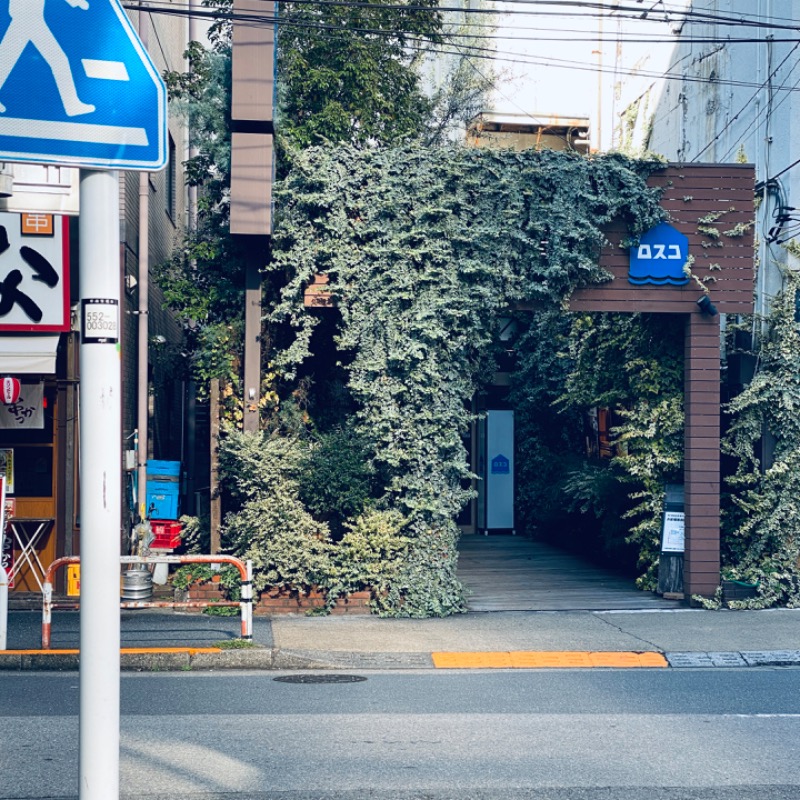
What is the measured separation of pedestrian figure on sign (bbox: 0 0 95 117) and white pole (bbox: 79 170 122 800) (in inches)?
10.3

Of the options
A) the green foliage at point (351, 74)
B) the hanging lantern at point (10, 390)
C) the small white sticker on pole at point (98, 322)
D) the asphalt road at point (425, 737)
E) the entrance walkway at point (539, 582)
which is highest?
the green foliage at point (351, 74)

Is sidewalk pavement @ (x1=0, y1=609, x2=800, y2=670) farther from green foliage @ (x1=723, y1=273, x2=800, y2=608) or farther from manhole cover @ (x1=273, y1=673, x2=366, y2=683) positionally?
green foliage @ (x1=723, y1=273, x2=800, y2=608)

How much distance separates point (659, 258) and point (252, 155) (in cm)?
527

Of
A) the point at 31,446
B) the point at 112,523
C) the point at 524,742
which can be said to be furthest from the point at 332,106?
the point at 112,523

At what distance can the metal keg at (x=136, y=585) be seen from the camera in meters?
11.8

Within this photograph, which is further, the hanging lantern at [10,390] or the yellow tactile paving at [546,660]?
the hanging lantern at [10,390]

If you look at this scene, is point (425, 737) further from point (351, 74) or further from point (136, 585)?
point (351, 74)

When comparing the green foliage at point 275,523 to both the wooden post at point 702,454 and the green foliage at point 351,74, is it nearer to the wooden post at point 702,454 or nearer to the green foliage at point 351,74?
the wooden post at point 702,454

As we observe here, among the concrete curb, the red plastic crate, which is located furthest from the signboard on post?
the red plastic crate

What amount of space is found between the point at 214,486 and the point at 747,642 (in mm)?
6610

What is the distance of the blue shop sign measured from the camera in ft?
43.4

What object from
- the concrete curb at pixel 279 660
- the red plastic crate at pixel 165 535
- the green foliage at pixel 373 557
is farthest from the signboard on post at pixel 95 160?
the red plastic crate at pixel 165 535

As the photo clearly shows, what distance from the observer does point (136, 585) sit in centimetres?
1184

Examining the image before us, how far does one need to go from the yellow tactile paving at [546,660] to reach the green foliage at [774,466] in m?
3.22
